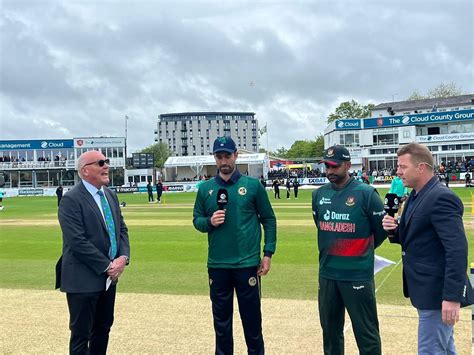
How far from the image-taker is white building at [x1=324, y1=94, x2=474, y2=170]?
70.0m

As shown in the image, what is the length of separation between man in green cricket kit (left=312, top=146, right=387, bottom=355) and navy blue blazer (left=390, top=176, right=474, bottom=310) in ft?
1.79

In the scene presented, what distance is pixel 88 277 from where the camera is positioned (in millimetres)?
4184

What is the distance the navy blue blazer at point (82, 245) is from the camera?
4137mm

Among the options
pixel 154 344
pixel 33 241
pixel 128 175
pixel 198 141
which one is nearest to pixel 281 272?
pixel 154 344

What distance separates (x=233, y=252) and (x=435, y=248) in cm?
184

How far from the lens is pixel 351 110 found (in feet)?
373

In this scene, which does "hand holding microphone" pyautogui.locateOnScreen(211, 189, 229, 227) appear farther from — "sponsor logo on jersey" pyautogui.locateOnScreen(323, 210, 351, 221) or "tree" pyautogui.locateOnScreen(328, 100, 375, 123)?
"tree" pyautogui.locateOnScreen(328, 100, 375, 123)

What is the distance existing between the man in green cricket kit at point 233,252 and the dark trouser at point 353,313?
68 centimetres

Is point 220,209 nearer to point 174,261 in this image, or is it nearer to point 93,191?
point 93,191

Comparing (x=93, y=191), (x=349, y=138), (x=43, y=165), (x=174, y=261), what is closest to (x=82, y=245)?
(x=93, y=191)

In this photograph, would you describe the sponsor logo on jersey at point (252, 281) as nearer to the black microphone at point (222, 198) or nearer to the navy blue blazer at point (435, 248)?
the black microphone at point (222, 198)

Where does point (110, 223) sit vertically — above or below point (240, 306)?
above

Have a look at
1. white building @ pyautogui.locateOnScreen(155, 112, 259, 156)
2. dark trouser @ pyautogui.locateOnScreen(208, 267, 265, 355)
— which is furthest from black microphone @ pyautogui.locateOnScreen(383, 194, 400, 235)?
white building @ pyautogui.locateOnScreen(155, 112, 259, 156)

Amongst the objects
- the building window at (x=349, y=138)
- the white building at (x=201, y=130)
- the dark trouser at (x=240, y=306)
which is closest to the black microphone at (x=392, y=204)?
the dark trouser at (x=240, y=306)
